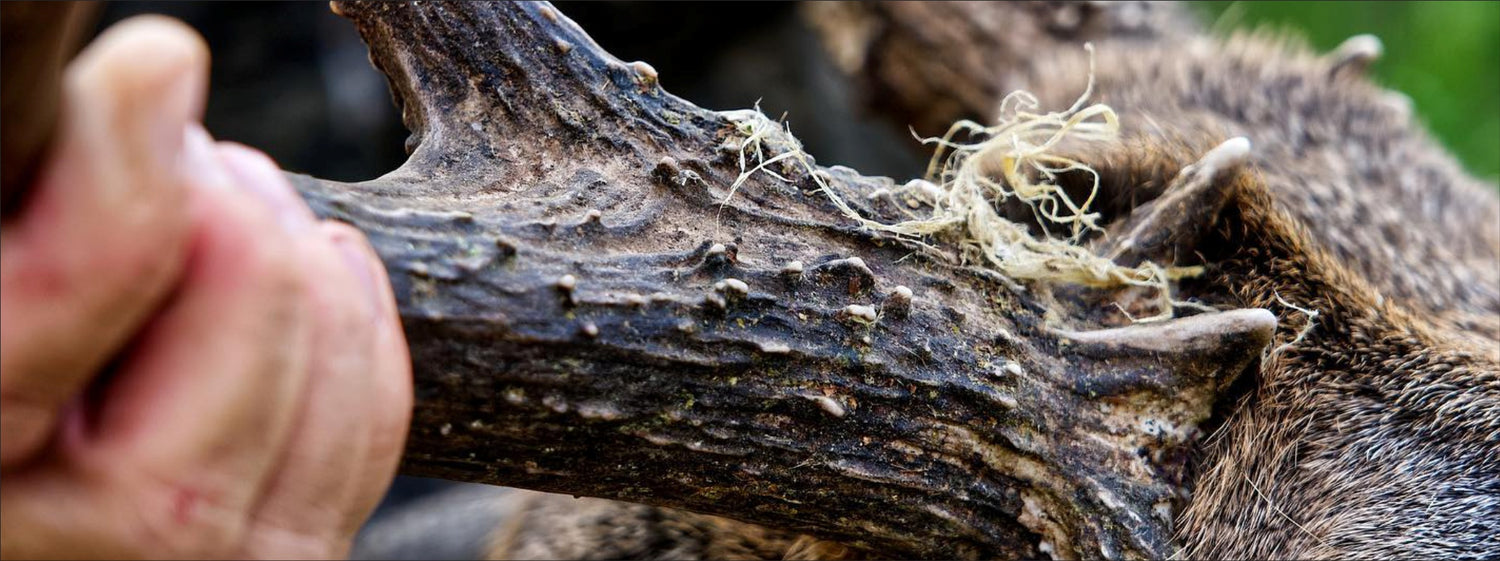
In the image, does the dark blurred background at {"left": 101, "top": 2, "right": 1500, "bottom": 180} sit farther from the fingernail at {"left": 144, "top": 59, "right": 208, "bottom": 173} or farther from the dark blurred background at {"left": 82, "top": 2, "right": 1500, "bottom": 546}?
the fingernail at {"left": 144, "top": 59, "right": 208, "bottom": 173}

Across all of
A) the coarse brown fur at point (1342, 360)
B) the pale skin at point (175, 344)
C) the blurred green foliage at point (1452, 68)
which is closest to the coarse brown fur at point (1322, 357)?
the coarse brown fur at point (1342, 360)

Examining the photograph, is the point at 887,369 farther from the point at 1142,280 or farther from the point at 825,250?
the point at 1142,280

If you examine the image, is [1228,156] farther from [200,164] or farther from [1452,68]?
[1452,68]

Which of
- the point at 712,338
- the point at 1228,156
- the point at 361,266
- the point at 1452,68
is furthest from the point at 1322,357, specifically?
the point at 1452,68

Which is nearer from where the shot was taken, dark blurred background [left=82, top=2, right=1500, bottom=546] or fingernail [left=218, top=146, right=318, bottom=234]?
fingernail [left=218, top=146, right=318, bottom=234]

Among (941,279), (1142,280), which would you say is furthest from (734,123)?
(1142,280)

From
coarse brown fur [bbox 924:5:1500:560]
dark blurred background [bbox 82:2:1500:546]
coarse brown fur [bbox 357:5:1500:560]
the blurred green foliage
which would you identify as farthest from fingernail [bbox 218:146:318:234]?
the blurred green foliage
